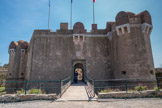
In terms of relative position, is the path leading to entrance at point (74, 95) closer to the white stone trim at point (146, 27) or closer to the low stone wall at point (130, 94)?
the low stone wall at point (130, 94)

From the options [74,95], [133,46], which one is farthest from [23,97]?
[133,46]

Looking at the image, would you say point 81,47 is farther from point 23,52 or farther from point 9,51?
point 9,51

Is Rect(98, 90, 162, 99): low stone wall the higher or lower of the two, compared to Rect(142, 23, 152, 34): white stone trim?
lower

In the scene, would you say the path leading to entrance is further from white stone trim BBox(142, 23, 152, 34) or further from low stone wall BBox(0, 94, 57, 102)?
white stone trim BBox(142, 23, 152, 34)

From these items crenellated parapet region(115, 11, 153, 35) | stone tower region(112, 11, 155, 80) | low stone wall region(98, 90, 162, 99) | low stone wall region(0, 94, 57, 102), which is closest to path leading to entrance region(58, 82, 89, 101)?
low stone wall region(0, 94, 57, 102)

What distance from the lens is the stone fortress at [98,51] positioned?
1392 cm

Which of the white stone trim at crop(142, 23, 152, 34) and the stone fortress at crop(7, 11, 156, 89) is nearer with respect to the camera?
the stone fortress at crop(7, 11, 156, 89)

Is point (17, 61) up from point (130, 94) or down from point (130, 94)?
up

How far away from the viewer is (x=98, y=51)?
17078 mm

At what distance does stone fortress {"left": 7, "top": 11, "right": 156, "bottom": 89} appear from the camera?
1392 cm

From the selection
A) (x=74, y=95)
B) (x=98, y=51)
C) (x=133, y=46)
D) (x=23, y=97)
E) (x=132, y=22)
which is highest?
(x=132, y=22)

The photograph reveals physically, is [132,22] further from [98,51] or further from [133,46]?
A: [98,51]

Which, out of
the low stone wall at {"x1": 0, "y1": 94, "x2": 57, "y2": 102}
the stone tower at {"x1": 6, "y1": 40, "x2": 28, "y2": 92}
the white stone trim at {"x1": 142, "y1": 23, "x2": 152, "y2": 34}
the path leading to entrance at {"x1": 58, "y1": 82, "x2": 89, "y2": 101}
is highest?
the white stone trim at {"x1": 142, "y1": 23, "x2": 152, "y2": 34}

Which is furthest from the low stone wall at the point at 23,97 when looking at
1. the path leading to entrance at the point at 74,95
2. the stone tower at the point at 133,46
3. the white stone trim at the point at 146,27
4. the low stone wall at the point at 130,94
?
the white stone trim at the point at 146,27
